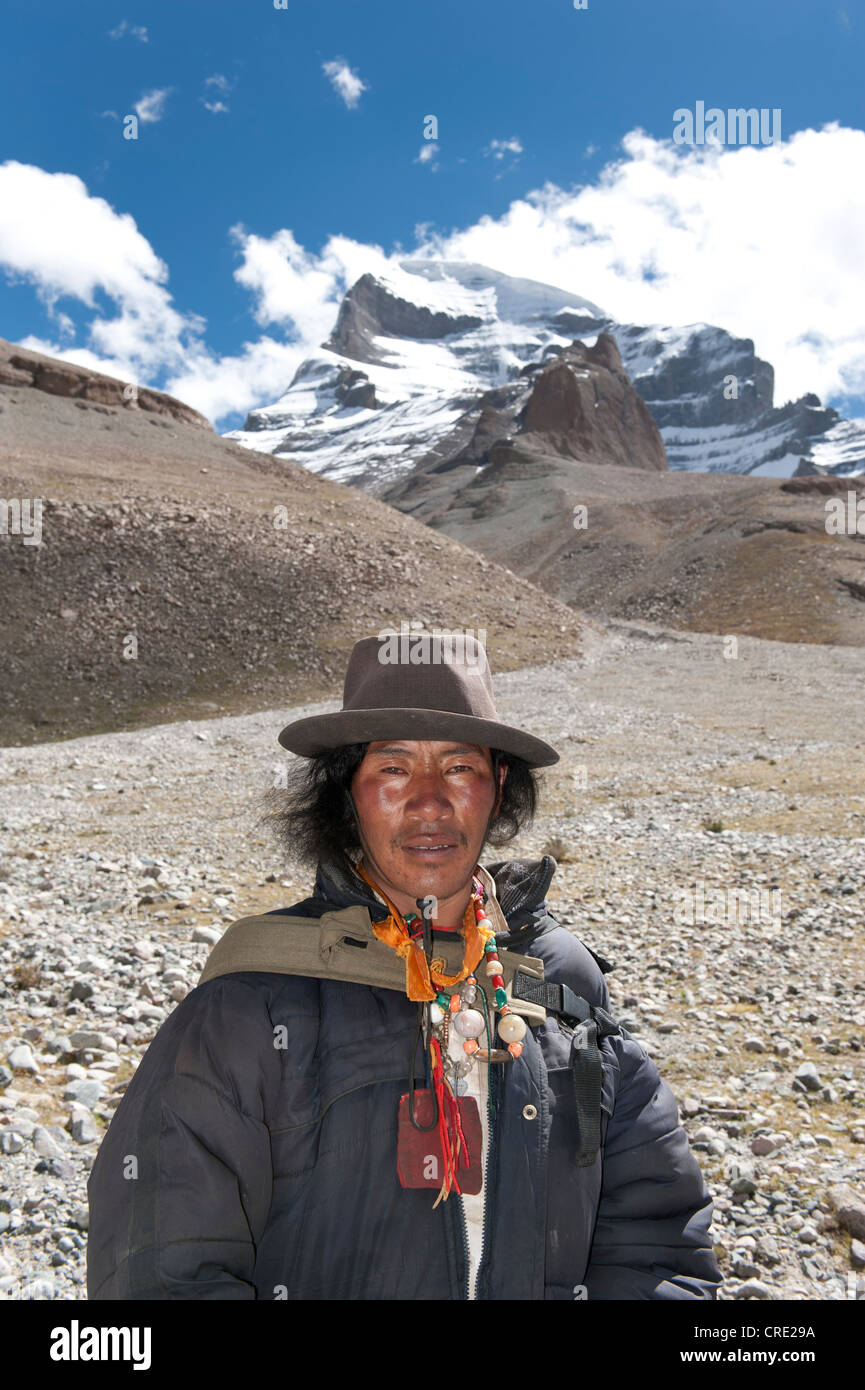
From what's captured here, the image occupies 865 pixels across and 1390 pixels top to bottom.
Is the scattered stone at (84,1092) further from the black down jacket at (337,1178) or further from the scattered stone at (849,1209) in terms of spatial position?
the scattered stone at (849,1209)

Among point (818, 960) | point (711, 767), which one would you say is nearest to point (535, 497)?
point (711, 767)

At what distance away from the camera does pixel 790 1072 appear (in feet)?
26.0

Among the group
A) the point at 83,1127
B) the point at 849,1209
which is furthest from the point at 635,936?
the point at 83,1127

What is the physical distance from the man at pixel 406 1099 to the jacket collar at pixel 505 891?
0.04 feet

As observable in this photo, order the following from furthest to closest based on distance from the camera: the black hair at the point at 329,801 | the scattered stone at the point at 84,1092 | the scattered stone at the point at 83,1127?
the scattered stone at the point at 84,1092 → the scattered stone at the point at 83,1127 → the black hair at the point at 329,801

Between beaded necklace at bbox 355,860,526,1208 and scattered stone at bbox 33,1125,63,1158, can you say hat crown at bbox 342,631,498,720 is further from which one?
scattered stone at bbox 33,1125,63,1158

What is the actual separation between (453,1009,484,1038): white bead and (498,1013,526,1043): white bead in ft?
0.25

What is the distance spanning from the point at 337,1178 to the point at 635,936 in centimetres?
944

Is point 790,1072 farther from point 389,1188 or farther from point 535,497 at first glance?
point 535,497

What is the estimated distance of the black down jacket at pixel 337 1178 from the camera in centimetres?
243

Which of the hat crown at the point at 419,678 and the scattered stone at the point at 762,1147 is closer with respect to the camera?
the hat crown at the point at 419,678

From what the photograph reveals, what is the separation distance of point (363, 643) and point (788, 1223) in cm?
509

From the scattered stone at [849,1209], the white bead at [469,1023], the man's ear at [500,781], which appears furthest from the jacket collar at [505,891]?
the scattered stone at [849,1209]

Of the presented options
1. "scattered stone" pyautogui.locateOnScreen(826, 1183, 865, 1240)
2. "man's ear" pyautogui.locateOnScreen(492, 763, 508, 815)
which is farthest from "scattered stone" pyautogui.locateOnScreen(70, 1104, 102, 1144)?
"scattered stone" pyautogui.locateOnScreen(826, 1183, 865, 1240)
